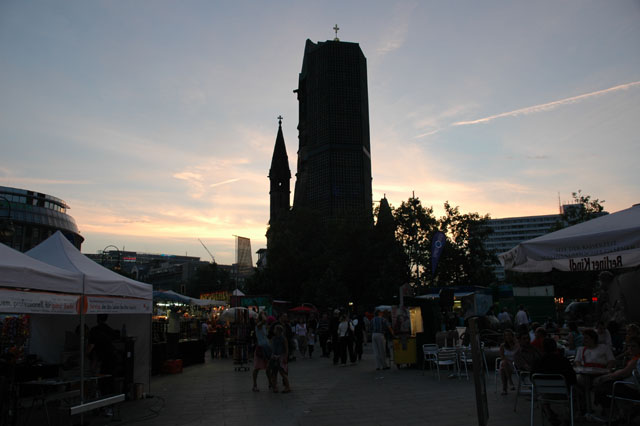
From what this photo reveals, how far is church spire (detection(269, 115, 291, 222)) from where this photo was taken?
117 m

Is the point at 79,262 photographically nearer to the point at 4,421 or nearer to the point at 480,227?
the point at 4,421

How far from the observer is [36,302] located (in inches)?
268

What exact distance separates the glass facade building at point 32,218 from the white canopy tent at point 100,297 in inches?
3347

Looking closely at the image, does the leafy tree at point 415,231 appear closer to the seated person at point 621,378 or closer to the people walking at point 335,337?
the people walking at point 335,337

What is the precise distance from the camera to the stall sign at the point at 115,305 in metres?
8.23

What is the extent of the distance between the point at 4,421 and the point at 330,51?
4264 inches

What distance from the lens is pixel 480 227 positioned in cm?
4853

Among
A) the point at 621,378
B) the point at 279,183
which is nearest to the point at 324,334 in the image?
the point at 621,378

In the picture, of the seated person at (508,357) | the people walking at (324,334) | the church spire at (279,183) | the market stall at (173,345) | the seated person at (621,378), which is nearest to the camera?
the seated person at (621,378)

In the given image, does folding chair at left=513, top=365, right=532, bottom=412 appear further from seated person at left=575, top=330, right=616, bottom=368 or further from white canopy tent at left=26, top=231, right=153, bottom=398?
white canopy tent at left=26, top=231, right=153, bottom=398

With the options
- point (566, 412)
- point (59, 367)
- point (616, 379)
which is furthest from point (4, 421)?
point (616, 379)

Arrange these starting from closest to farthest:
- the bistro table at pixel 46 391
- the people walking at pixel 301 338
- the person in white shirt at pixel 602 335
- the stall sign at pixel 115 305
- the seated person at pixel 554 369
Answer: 1. the seated person at pixel 554 369
2. the bistro table at pixel 46 391
3. the person in white shirt at pixel 602 335
4. the stall sign at pixel 115 305
5. the people walking at pixel 301 338

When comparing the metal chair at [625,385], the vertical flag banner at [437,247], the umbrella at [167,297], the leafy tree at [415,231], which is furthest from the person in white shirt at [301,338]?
the leafy tree at [415,231]

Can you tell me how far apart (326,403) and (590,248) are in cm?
570
